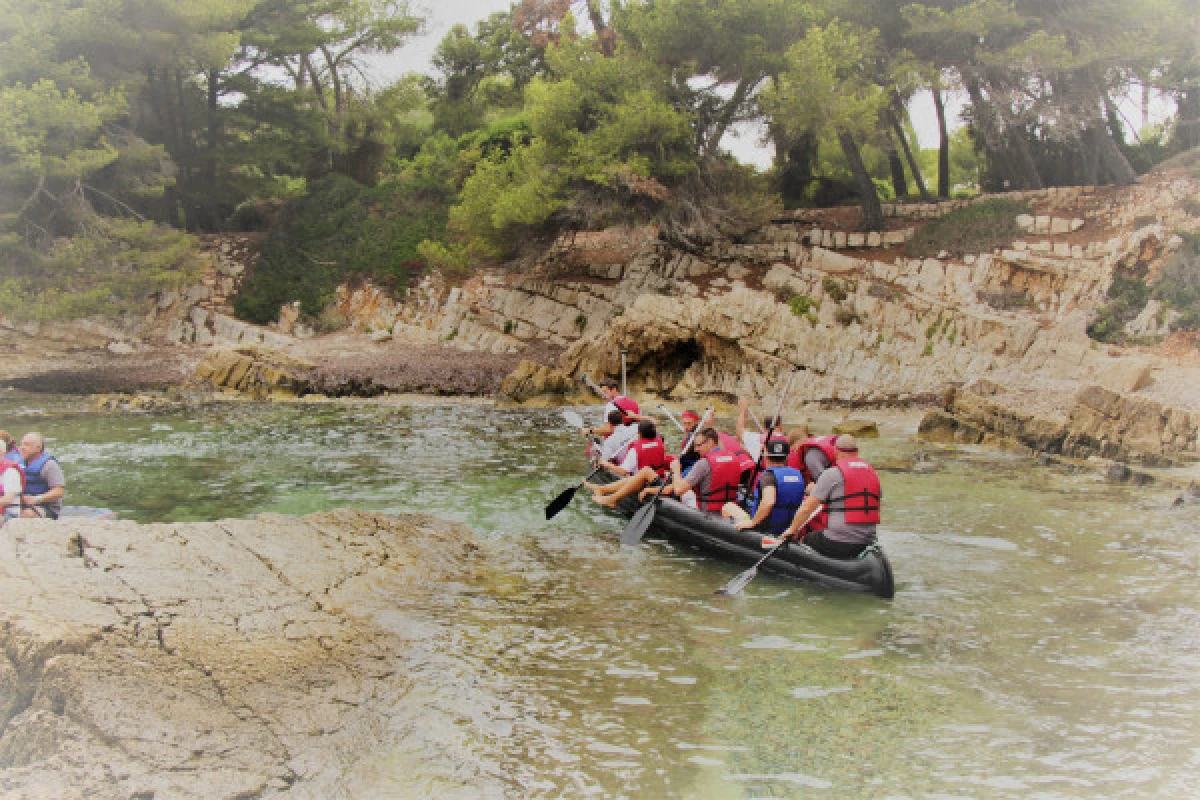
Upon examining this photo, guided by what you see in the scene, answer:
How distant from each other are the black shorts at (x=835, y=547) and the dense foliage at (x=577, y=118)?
18.4 m

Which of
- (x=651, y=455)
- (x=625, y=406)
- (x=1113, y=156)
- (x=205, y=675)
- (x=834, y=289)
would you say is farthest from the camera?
(x=1113, y=156)

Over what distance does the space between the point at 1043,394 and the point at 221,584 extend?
17927 mm

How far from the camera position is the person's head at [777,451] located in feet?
33.1

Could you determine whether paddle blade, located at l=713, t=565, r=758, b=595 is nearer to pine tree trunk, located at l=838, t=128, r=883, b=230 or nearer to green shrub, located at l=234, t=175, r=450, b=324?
pine tree trunk, located at l=838, t=128, r=883, b=230

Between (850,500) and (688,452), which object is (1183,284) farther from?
(850,500)

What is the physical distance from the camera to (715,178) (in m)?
29.1

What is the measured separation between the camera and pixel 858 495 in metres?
8.95

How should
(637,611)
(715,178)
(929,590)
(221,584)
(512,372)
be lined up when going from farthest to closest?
(715,178) → (512,372) → (929,590) → (637,611) → (221,584)

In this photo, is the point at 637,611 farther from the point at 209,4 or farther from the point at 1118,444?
the point at 209,4

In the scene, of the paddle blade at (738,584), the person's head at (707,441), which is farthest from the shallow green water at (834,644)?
the person's head at (707,441)

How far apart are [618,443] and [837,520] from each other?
201 inches

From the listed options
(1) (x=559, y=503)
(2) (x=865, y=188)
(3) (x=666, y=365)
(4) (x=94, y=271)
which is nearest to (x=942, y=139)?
(2) (x=865, y=188)

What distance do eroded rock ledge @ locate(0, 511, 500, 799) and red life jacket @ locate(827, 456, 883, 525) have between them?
4.24 m

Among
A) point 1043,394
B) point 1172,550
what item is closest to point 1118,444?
point 1043,394
